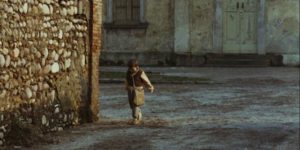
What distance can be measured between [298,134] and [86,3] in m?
3.85

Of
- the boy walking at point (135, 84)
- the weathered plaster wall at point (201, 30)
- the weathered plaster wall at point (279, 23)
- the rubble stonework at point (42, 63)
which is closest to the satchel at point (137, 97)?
the boy walking at point (135, 84)

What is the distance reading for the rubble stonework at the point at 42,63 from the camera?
8.93m

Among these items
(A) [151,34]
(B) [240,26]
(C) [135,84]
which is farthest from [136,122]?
(B) [240,26]

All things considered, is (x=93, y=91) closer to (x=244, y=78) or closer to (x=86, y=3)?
(x=86, y=3)

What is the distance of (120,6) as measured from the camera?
26.0 m

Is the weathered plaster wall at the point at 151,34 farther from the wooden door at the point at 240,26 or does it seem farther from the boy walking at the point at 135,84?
the boy walking at the point at 135,84

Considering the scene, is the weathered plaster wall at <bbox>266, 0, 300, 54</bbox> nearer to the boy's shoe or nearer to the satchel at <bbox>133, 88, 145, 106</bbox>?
the satchel at <bbox>133, 88, 145, 106</bbox>

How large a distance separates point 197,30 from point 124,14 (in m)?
2.67

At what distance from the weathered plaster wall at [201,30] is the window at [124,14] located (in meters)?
1.73

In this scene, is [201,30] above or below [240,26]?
below

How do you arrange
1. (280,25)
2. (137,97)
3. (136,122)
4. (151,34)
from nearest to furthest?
(136,122), (137,97), (280,25), (151,34)

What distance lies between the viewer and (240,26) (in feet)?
85.1

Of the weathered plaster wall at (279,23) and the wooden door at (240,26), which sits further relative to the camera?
the wooden door at (240,26)

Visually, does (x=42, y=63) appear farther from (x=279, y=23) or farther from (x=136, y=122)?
(x=279, y=23)
